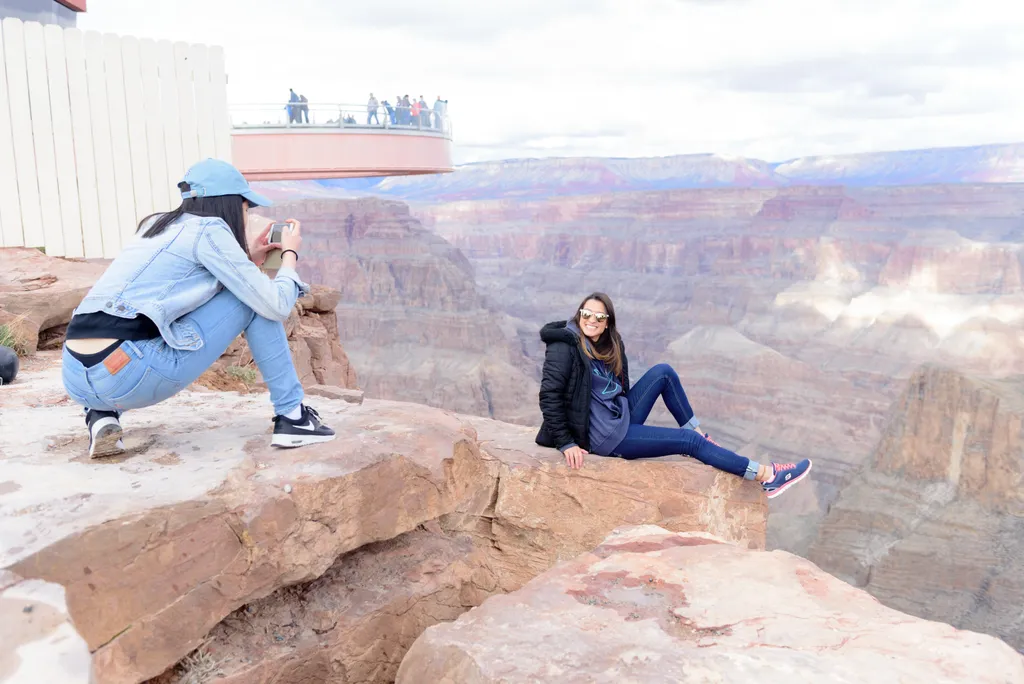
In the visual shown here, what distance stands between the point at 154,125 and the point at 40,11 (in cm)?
338

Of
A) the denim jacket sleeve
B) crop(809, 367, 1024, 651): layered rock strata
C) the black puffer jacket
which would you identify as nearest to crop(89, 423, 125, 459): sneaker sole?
the denim jacket sleeve

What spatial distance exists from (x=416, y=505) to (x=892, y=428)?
29042 millimetres

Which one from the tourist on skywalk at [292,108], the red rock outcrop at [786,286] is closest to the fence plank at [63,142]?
the tourist on skywalk at [292,108]

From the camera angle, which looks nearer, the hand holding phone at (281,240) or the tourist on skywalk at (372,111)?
the hand holding phone at (281,240)

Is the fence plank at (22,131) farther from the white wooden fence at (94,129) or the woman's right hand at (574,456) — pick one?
the woman's right hand at (574,456)

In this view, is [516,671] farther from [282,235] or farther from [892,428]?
[892,428]

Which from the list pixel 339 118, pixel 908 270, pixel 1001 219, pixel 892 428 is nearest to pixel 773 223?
pixel 908 270

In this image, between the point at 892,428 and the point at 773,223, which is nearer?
the point at 892,428

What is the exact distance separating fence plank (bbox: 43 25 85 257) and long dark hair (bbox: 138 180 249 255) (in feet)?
14.7

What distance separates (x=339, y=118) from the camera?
11.0 meters

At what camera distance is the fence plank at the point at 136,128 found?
635 centimetres

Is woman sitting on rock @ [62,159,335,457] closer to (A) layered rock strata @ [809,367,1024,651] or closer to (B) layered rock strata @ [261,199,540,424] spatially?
(A) layered rock strata @ [809,367,1024,651]

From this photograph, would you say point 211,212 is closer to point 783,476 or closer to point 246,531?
point 246,531

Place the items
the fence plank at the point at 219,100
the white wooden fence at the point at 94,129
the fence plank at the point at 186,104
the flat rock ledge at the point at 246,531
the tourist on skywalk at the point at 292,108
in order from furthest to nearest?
the tourist on skywalk at the point at 292,108 < the fence plank at the point at 219,100 < the fence plank at the point at 186,104 < the white wooden fence at the point at 94,129 < the flat rock ledge at the point at 246,531
